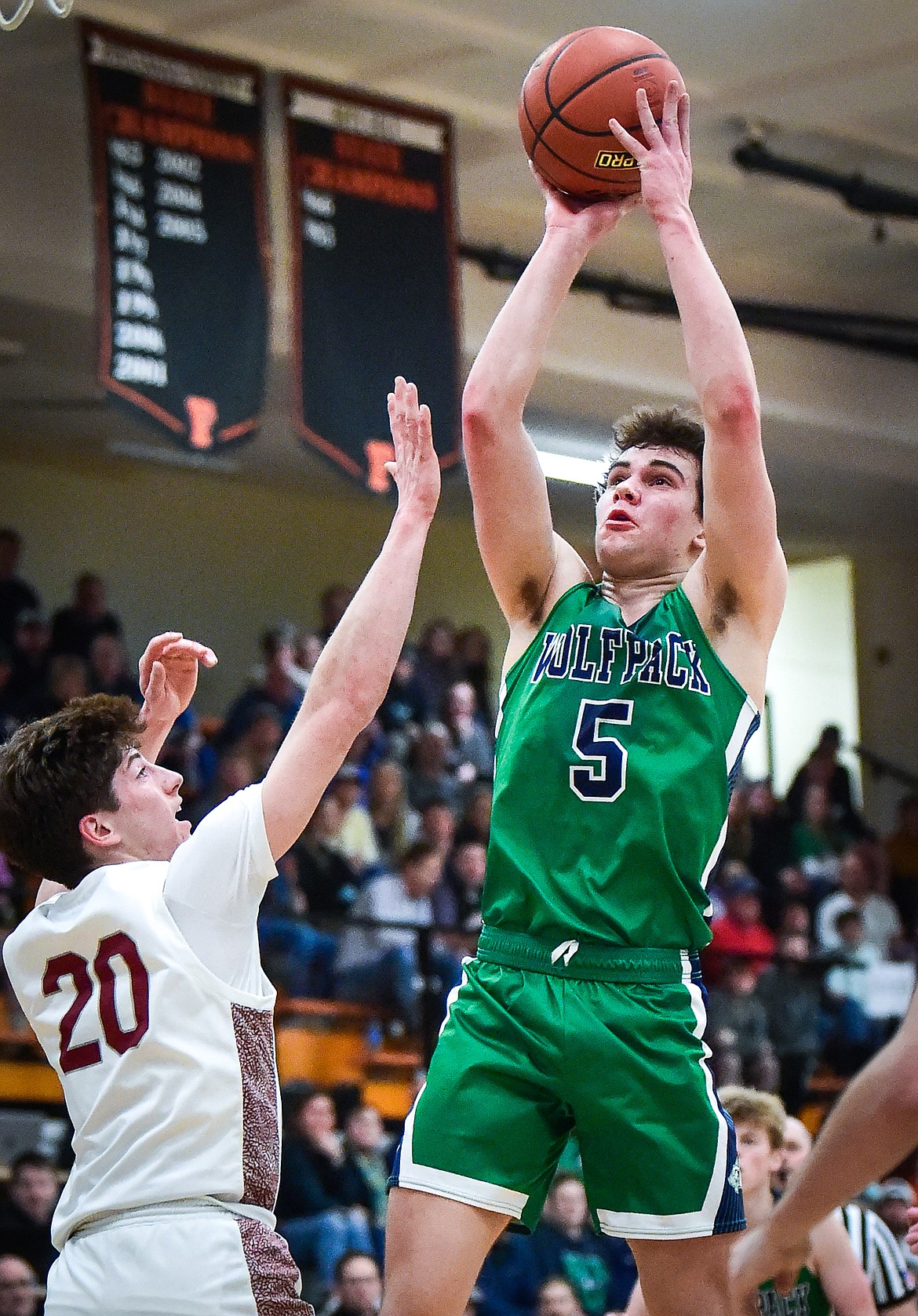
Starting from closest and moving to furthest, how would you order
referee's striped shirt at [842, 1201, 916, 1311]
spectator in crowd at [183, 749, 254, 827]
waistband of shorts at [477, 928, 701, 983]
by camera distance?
waistband of shorts at [477, 928, 701, 983]
referee's striped shirt at [842, 1201, 916, 1311]
spectator in crowd at [183, 749, 254, 827]

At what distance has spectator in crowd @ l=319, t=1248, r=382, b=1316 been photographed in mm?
7402

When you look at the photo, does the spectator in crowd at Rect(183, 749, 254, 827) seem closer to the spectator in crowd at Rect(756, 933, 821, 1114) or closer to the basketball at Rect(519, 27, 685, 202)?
the spectator in crowd at Rect(756, 933, 821, 1114)

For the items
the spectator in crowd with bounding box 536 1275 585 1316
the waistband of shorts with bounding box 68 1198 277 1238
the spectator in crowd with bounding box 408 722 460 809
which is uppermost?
the spectator in crowd with bounding box 408 722 460 809

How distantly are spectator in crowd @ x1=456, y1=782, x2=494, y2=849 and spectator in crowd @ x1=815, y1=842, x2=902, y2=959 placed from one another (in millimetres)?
2910

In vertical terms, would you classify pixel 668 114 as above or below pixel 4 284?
below

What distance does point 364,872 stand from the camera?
9883mm

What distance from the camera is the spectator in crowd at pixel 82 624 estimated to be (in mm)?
11234

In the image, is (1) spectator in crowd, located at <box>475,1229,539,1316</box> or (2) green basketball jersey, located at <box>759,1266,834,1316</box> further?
(1) spectator in crowd, located at <box>475,1229,539,1316</box>

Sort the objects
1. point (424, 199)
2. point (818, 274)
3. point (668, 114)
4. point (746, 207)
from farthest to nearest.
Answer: point (818, 274) < point (746, 207) < point (424, 199) < point (668, 114)

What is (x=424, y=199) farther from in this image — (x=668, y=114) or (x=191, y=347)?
(x=668, y=114)

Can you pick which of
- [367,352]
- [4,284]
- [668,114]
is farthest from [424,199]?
[668,114]

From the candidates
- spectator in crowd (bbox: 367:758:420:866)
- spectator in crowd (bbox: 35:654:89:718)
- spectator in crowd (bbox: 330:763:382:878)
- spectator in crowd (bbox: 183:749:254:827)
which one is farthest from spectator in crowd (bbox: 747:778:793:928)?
spectator in crowd (bbox: 35:654:89:718)

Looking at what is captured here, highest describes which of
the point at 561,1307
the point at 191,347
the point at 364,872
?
the point at 191,347

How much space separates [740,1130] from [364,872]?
4.70 m
